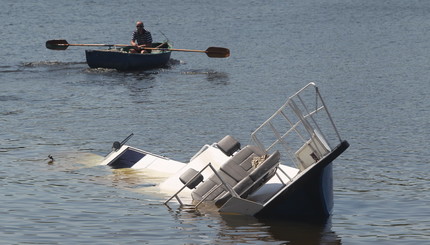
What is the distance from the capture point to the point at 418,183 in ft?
67.1

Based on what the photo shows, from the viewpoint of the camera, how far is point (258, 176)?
16.5 meters

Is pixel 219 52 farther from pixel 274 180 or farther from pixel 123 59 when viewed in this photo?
pixel 274 180

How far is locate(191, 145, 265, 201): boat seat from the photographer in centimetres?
1708

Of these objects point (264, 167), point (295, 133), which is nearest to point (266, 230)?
point (264, 167)

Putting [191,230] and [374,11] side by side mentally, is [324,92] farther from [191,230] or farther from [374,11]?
[374,11]

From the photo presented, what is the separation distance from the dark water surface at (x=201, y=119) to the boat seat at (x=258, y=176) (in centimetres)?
62

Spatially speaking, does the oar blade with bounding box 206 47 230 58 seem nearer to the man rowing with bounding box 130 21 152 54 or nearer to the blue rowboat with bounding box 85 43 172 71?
the blue rowboat with bounding box 85 43 172 71

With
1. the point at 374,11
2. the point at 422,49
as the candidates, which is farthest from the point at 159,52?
the point at 374,11

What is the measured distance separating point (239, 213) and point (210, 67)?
2908 centimetres

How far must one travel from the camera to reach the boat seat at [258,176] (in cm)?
1647

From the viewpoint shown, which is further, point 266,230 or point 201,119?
point 201,119

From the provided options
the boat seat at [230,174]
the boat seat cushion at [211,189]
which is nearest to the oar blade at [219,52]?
the boat seat at [230,174]

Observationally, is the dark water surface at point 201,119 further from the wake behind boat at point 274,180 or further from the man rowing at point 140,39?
the man rowing at point 140,39

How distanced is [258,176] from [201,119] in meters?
13.5
